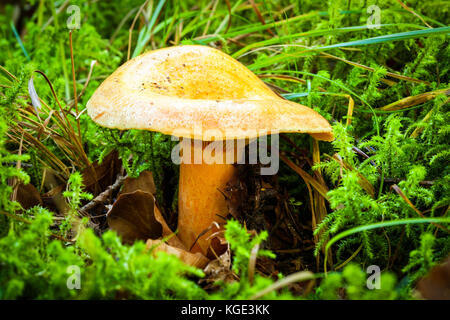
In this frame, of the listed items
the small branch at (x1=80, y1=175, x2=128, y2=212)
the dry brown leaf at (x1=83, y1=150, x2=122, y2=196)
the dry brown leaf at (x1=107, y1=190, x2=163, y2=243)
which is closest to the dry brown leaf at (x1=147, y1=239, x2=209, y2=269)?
the dry brown leaf at (x1=107, y1=190, x2=163, y2=243)

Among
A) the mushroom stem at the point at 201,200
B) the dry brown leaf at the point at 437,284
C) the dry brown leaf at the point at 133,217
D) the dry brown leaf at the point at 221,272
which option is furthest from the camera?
the mushroom stem at the point at 201,200

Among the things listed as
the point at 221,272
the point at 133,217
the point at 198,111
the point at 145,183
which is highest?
the point at 198,111

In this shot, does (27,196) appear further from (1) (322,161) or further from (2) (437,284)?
(2) (437,284)

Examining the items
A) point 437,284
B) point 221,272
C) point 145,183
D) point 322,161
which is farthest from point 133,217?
point 437,284

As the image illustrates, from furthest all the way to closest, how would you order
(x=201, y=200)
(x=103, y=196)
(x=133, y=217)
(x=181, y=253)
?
(x=103, y=196)
(x=201, y=200)
(x=133, y=217)
(x=181, y=253)

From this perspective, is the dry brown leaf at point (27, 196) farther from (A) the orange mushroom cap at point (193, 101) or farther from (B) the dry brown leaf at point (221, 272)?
(B) the dry brown leaf at point (221, 272)

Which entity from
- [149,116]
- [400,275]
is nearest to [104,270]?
[149,116]

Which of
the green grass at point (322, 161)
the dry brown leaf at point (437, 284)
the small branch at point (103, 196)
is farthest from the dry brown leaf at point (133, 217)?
the dry brown leaf at point (437, 284)
